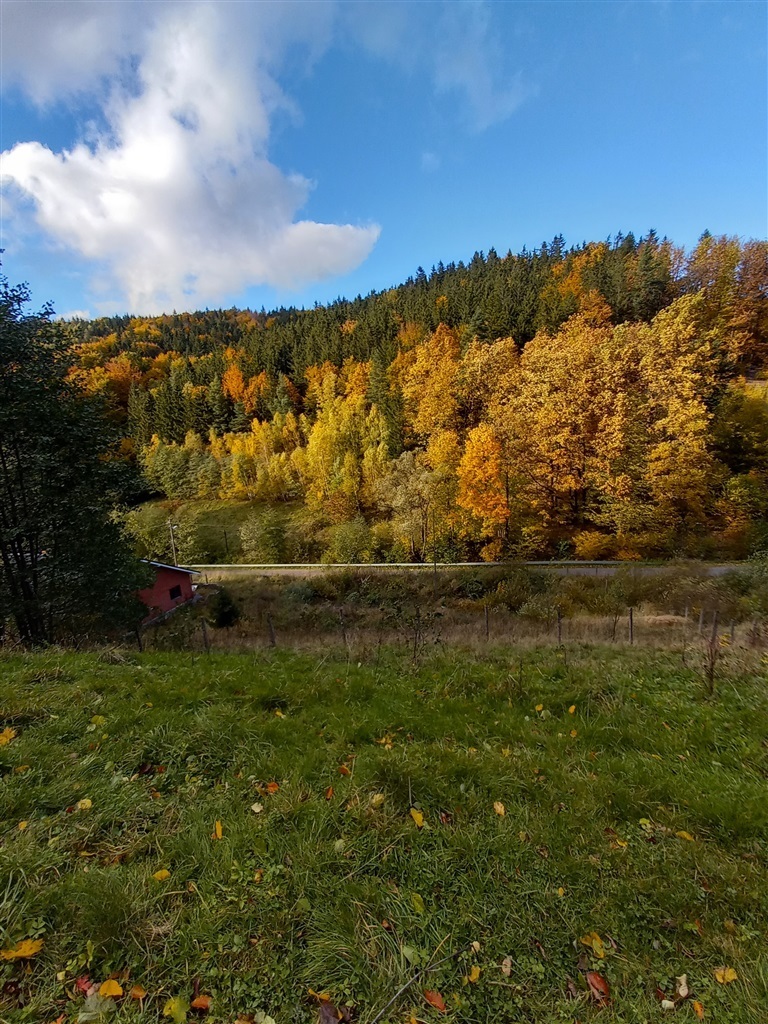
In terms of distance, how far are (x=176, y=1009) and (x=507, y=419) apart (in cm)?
3307

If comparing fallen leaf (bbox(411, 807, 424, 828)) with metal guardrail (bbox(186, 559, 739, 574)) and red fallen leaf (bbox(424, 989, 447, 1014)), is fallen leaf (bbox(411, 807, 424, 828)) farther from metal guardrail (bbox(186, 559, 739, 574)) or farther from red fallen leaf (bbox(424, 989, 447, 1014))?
metal guardrail (bbox(186, 559, 739, 574))

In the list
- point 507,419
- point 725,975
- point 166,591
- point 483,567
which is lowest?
point 483,567

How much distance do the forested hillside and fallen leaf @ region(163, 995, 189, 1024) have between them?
52.3ft

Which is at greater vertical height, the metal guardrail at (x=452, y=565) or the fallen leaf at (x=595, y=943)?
the fallen leaf at (x=595, y=943)

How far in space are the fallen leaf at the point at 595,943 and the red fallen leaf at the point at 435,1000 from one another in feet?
3.49

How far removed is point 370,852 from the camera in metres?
3.14

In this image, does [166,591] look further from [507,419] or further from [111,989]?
[111,989]

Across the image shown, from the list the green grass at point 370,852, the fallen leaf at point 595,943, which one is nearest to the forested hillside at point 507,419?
the green grass at point 370,852

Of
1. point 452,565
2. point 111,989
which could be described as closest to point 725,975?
point 111,989

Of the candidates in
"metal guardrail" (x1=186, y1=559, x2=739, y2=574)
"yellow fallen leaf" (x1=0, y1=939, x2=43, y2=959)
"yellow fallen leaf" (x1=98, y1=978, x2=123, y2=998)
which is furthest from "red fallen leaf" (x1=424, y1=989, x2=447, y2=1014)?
"metal guardrail" (x1=186, y1=559, x2=739, y2=574)

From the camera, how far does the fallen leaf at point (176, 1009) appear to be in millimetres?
2059

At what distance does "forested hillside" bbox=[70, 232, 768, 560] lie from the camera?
26.6 m

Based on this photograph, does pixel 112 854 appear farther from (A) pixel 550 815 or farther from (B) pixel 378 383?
(B) pixel 378 383

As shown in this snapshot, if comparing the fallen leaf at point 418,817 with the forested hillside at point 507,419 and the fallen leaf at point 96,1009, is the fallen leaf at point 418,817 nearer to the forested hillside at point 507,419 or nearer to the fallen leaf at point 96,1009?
the fallen leaf at point 96,1009
